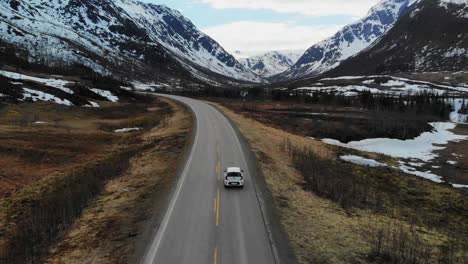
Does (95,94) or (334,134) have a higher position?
(95,94)

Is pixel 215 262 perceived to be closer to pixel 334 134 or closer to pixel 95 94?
pixel 334 134

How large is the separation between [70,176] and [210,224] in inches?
743

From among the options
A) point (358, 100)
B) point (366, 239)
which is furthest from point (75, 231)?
point (358, 100)

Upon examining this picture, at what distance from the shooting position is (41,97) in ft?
304

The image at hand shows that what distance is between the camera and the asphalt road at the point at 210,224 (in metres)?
22.3

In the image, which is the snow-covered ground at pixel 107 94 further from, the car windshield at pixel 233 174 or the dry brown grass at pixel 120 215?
the car windshield at pixel 233 174

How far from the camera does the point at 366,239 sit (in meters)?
26.5

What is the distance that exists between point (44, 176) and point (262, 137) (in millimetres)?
30900

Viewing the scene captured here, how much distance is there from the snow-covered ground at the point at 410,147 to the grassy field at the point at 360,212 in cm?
829

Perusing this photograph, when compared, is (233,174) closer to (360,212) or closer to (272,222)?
(272,222)

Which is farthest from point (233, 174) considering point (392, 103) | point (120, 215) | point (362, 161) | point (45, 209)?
point (392, 103)

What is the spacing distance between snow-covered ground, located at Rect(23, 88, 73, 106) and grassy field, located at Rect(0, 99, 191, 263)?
12.0 metres

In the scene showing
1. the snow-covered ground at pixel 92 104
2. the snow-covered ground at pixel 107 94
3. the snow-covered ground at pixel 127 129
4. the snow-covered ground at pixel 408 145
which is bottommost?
the snow-covered ground at pixel 408 145

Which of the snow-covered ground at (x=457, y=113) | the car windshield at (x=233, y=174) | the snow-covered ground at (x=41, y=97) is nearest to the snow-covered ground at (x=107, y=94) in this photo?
the snow-covered ground at (x=41, y=97)
